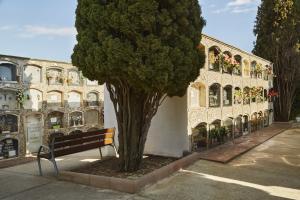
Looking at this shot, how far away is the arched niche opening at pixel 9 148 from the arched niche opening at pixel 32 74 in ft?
14.4

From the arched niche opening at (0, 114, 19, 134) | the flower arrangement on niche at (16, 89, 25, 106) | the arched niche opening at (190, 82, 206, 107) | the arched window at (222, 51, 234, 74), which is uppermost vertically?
the arched window at (222, 51, 234, 74)

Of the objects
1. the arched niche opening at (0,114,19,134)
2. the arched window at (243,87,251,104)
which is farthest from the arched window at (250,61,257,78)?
the arched niche opening at (0,114,19,134)

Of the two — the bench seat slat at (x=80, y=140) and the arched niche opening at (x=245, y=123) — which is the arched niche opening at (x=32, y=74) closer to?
the arched niche opening at (x=245, y=123)

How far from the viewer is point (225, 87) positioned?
12516mm

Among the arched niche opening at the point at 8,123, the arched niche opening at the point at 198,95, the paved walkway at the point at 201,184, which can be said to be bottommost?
the paved walkway at the point at 201,184

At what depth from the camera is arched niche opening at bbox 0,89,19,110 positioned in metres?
21.5

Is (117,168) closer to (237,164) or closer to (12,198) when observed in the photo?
(12,198)

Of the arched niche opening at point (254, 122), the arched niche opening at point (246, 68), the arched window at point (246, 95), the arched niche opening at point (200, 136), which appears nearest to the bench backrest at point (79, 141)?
the arched niche opening at point (200, 136)

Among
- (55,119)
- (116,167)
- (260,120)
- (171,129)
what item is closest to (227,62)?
(171,129)

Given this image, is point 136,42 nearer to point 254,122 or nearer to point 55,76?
point 254,122

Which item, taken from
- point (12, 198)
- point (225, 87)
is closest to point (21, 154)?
point (225, 87)

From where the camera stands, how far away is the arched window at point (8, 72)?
840 inches

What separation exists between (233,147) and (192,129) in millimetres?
2234

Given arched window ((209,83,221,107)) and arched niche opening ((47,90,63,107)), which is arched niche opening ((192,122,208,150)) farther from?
arched niche opening ((47,90,63,107))
